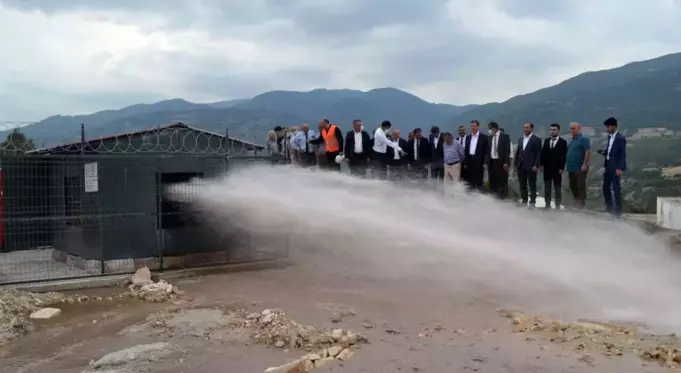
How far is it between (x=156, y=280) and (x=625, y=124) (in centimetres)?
7159

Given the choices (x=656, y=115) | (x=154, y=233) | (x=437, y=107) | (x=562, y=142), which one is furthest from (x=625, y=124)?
(x=437, y=107)

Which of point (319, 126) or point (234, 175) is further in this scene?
point (319, 126)

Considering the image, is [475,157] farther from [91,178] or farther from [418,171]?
[91,178]

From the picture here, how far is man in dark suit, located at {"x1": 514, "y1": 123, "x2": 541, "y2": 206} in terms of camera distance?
16.4 metres

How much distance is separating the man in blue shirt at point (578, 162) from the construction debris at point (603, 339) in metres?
7.26

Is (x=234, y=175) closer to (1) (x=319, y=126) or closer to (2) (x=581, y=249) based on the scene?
(1) (x=319, y=126)

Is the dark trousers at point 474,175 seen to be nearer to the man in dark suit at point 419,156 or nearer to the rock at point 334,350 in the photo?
the man in dark suit at point 419,156

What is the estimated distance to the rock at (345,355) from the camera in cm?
805

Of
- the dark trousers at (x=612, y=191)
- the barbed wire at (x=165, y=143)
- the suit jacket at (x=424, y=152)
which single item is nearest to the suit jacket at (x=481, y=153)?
the suit jacket at (x=424, y=152)

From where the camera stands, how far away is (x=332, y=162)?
18.0 metres

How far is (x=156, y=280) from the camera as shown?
46.5ft

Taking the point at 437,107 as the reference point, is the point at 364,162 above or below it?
below

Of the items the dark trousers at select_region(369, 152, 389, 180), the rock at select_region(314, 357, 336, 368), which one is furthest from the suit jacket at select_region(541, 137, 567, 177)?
the rock at select_region(314, 357, 336, 368)

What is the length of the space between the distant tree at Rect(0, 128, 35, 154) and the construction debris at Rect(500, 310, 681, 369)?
430 inches
